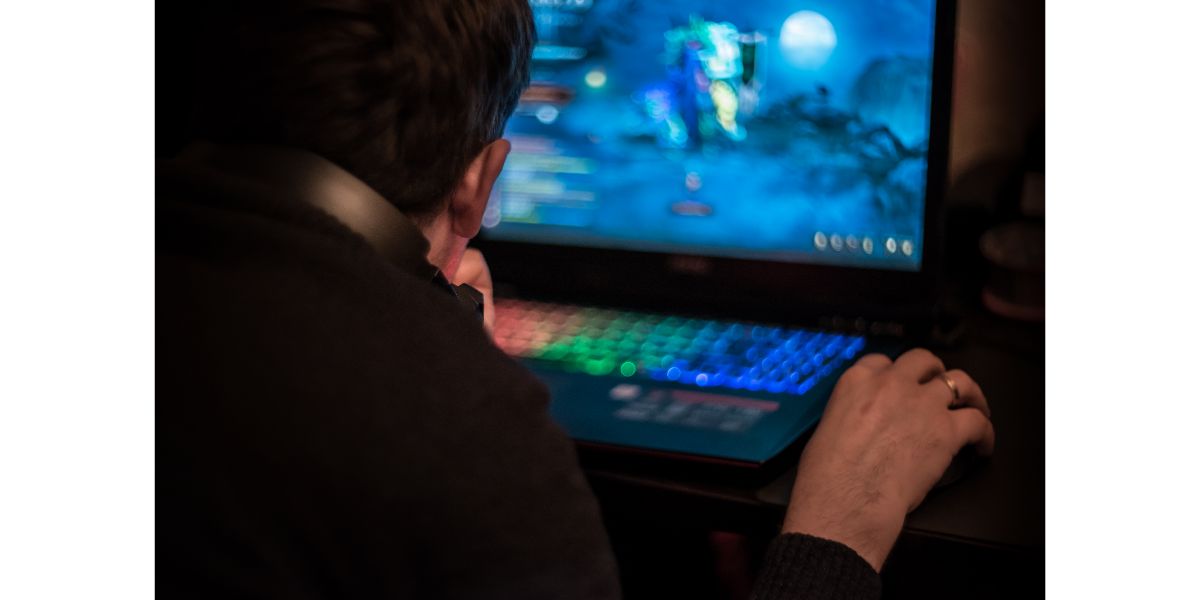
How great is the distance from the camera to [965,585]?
0.73 metres

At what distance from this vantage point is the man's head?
0.56 m

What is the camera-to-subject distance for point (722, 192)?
1.12m

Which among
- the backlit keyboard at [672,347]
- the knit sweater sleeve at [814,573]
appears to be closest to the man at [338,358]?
the knit sweater sleeve at [814,573]

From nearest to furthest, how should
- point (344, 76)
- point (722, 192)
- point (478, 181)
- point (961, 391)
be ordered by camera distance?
1. point (344, 76)
2. point (478, 181)
3. point (961, 391)
4. point (722, 192)

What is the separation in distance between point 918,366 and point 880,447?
0.36 ft

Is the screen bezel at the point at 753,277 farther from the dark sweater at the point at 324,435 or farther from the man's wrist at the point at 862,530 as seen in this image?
the dark sweater at the point at 324,435

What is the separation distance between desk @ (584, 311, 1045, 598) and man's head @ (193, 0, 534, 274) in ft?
0.92

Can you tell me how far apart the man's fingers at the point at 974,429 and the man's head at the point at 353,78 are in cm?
41

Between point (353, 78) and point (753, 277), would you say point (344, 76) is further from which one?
point (753, 277)

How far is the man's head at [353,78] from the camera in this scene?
1.84 feet

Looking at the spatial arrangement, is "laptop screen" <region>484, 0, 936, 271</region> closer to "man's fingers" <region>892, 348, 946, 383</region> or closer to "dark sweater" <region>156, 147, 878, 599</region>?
"man's fingers" <region>892, 348, 946, 383</region>

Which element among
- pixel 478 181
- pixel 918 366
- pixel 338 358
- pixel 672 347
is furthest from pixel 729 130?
pixel 338 358

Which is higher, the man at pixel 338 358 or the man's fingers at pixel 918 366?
the man at pixel 338 358
